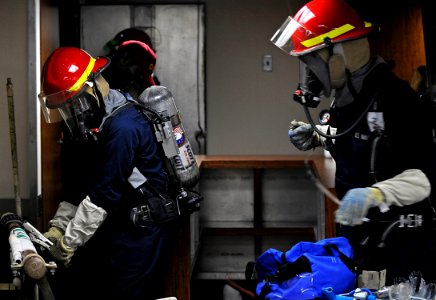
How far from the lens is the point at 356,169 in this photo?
101 inches

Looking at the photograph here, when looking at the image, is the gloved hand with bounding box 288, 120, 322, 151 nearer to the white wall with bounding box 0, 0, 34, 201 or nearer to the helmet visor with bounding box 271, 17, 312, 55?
the helmet visor with bounding box 271, 17, 312, 55

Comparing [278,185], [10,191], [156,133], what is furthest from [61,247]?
[278,185]

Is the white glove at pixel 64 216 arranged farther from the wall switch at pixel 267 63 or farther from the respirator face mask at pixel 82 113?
the wall switch at pixel 267 63

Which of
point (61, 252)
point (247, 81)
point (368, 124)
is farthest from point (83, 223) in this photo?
point (247, 81)

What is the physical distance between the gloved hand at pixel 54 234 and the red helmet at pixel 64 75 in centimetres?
62

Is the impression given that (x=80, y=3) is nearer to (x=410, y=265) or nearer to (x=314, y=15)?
(x=314, y=15)

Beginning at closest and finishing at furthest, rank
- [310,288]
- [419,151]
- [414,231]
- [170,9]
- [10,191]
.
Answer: [310,288]
[419,151]
[414,231]
[10,191]
[170,9]

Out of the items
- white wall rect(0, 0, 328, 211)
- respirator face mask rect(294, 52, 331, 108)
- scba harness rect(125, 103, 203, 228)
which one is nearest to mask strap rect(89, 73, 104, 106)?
scba harness rect(125, 103, 203, 228)

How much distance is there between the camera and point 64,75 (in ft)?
10.2

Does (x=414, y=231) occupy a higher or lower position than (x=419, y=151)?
lower

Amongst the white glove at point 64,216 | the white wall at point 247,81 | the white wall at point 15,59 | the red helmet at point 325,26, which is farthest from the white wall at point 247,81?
the red helmet at point 325,26

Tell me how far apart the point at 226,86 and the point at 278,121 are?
53 cm

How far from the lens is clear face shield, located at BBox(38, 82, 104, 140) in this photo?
3.11 m

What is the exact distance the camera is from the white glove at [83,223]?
3041 mm
